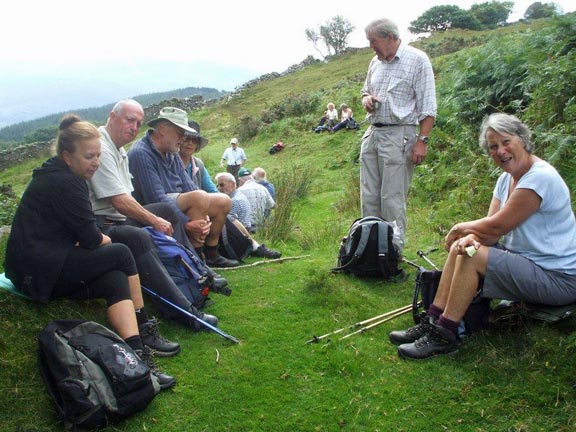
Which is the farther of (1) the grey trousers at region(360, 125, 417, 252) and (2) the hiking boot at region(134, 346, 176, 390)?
(1) the grey trousers at region(360, 125, 417, 252)

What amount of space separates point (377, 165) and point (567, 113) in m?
2.28

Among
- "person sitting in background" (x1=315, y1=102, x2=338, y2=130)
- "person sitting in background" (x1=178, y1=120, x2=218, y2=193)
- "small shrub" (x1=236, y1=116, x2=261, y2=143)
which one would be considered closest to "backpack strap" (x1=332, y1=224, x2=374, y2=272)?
"person sitting in background" (x1=178, y1=120, x2=218, y2=193)

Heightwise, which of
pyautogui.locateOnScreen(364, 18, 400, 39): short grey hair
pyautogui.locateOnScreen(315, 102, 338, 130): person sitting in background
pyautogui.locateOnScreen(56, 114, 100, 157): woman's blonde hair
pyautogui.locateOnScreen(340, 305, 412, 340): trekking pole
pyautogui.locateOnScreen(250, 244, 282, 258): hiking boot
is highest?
pyautogui.locateOnScreen(364, 18, 400, 39): short grey hair

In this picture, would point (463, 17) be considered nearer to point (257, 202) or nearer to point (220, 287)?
point (257, 202)

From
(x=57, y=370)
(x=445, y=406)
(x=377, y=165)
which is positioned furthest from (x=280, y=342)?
(x=377, y=165)

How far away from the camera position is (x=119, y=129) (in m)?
4.00

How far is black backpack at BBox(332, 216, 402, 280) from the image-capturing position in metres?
4.57

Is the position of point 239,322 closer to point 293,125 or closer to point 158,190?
point 158,190

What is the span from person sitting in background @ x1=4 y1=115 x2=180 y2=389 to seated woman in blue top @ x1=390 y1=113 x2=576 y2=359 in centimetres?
197

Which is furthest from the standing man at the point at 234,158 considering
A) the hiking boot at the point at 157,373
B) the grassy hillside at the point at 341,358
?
the hiking boot at the point at 157,373

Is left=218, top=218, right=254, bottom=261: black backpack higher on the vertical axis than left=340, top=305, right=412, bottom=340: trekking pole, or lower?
higher

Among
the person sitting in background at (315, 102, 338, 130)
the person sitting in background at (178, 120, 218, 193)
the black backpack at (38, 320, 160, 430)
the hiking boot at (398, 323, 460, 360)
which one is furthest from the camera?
the person sitting in background at (315, 102, 338, 130)

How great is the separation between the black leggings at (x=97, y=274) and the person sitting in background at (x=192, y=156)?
2.35 metres

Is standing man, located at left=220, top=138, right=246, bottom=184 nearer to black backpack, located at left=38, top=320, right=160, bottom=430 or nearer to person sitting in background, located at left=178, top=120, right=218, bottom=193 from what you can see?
person sitting in background, located at left=178, top=120, right=218, bottom=193
